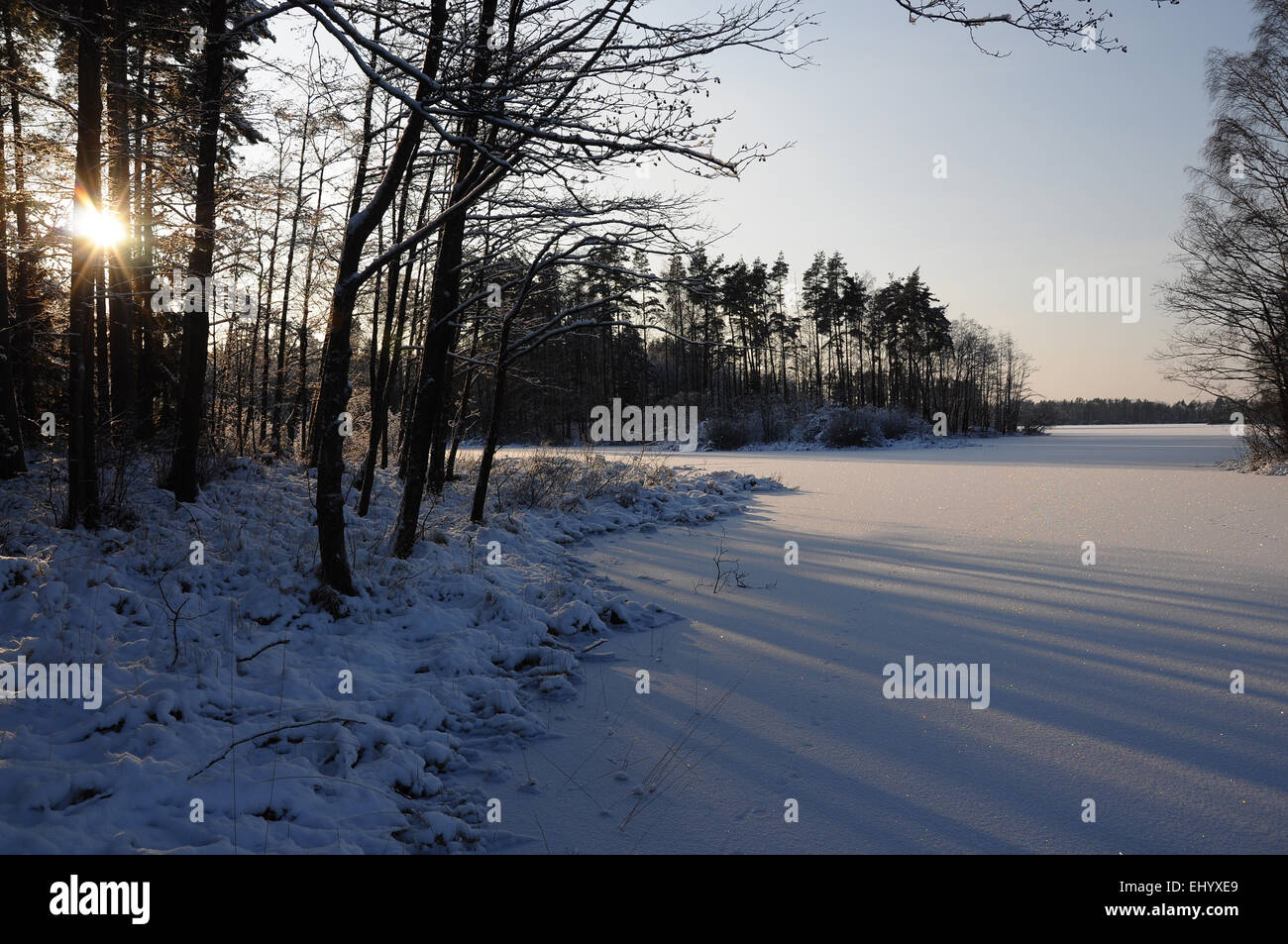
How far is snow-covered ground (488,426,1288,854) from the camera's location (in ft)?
8.86

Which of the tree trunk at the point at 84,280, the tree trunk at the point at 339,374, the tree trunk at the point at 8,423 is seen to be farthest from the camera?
the tree trunk at the point at 8,423

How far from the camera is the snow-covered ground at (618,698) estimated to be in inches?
106

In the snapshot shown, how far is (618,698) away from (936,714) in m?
2.02

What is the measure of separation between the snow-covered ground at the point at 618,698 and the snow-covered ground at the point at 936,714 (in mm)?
22

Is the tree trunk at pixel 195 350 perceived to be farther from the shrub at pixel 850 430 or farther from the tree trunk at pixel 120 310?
the shrub at pixel 850 430

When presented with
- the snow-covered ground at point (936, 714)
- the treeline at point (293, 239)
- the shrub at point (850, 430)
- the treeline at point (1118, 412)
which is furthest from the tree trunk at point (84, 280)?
the treeline at point (1118, 412)

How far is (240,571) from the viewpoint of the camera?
5.70 meters

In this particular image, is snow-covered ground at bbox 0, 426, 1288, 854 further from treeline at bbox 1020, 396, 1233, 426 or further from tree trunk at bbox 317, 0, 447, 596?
treeline at bbox 1020, 396, 1233, 426

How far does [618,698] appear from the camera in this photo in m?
4.27

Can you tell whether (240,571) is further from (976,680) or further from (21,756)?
(976,680)

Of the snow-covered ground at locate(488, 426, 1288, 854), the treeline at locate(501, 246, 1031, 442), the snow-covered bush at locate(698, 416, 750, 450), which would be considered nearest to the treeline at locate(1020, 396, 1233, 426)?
the treeline at locate(501, 246, 1031, 442)

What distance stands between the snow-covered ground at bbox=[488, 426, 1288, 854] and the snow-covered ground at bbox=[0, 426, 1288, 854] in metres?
0.02

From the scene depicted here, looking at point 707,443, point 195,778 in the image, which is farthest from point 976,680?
point 707,443
